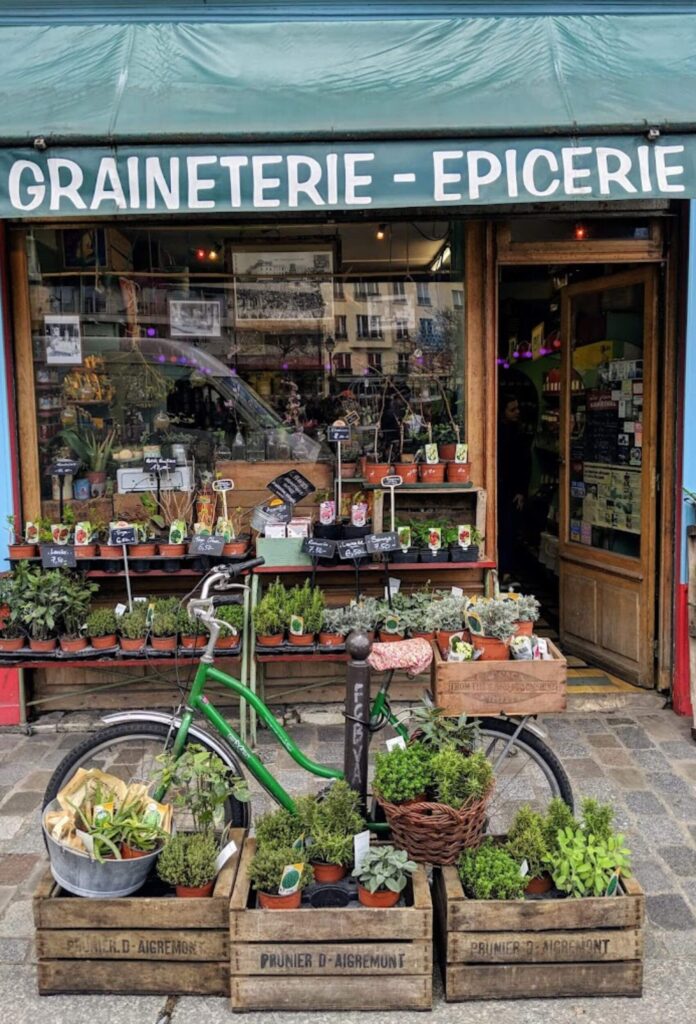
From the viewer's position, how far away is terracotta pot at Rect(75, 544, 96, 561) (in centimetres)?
540

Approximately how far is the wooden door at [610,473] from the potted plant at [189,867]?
3643 mm

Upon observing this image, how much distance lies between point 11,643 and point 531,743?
3048 millimetres

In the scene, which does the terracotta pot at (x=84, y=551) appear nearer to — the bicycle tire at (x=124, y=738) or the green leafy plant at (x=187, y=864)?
the bicycle tire at (x=124, y=738)

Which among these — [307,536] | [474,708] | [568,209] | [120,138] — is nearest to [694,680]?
[474,708]

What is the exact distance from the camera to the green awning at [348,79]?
171 inches

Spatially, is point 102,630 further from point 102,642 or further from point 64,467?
point 64,467

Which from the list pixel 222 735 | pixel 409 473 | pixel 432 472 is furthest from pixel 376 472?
pixel 222 735

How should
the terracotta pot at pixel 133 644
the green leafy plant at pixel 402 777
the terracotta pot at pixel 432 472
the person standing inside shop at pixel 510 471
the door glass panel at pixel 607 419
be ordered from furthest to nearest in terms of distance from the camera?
the person standing inside shop at pixel 510 471 → the door glass panel at pixel 607 419 → the terracotta pot at pixel 432 472 → the terracotta pot at pixel 133 644 → the green leafy plant at pixel 402 777

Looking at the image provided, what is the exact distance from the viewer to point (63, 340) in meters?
5.75

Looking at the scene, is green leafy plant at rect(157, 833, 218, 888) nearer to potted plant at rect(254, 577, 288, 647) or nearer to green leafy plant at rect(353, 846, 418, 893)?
green leafy plant at rect(353, 846, 418, 893)

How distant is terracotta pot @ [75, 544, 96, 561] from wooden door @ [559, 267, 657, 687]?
11.0 ft

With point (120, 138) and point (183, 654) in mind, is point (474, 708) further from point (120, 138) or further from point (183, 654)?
point (120, 138)

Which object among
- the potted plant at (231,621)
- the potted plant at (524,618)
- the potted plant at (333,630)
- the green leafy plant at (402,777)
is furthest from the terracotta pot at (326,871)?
the potted plant at (231,621)

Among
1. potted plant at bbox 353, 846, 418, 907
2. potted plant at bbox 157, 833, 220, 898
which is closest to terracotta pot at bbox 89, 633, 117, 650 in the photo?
potted plant at bbox 157, 833, 220, 898
